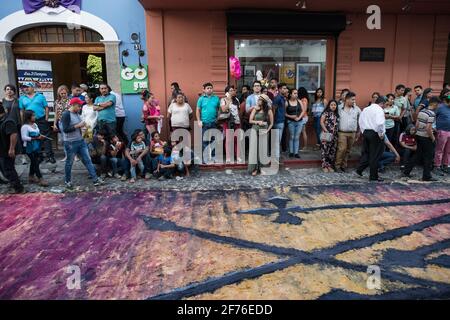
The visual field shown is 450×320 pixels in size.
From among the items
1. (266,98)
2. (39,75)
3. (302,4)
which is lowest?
(266,98)

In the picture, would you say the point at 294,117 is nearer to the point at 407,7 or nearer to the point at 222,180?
the point at 222,180

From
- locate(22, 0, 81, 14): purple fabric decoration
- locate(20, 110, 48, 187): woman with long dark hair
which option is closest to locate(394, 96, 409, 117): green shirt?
locate(20, 110, 48, 187): woman with long dark hair

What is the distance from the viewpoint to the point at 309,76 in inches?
409

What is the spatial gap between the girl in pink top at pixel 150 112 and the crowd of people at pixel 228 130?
0.07 ft

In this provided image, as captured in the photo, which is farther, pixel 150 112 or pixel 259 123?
pixel 150 112

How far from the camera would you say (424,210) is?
6.07 metres

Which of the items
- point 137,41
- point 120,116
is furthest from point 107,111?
point 137,41

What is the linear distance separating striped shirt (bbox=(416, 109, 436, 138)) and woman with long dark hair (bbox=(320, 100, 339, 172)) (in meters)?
1.58

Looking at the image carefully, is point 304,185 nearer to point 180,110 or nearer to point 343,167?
point 343,167

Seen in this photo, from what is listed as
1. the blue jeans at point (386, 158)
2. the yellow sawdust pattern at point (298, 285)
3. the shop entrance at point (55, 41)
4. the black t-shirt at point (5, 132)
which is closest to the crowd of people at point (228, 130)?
the blue jeans at point (386, 158)

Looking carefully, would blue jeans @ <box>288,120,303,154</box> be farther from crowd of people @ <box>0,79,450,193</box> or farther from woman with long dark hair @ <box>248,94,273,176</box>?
woman with long dark hair @ <box>248,94,273,176</box>

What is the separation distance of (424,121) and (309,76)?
3692 millimetres

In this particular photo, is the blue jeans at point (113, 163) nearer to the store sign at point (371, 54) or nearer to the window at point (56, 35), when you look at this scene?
the window at point (56, 35)
